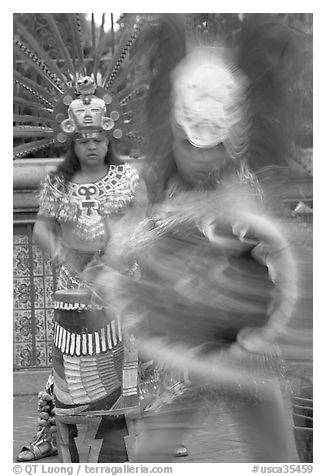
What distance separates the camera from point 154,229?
160 inches

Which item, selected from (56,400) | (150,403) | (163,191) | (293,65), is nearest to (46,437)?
(56,400)

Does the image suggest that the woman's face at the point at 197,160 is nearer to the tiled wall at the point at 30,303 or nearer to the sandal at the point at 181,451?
the sandal at the point at 181,451

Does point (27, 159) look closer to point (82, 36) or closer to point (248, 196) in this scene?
point (82, 36)

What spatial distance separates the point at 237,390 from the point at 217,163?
0.77 m

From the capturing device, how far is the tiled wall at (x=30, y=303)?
6.96 metres

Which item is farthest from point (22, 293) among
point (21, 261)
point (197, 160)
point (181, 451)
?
point (197, 160)

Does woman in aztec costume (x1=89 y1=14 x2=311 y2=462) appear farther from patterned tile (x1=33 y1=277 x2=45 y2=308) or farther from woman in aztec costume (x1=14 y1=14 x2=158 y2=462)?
patterned tile (x1=33 y1=277 x2=45 y2=308)

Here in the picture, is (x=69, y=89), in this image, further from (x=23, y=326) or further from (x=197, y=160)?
(x=23, y=326)

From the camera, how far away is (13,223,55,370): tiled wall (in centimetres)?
696

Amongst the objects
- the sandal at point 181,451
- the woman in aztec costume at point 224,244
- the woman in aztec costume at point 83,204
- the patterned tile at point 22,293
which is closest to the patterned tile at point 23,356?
the patterned tile at point 22,293

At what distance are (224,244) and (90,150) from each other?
1034 millimetres

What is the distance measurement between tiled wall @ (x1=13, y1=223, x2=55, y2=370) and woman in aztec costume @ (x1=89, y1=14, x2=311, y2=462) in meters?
2.98
